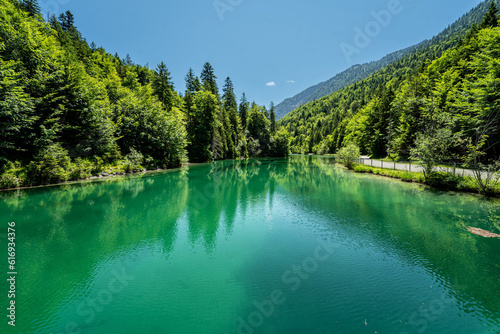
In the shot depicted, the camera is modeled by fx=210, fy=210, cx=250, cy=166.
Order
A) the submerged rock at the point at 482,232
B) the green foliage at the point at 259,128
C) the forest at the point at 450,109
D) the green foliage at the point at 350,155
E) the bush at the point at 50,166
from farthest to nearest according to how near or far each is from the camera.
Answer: the green foliage at the point at 259,128, the green foliage at the point at 350,155, the forest at the point at 450,109, the bush at the point at 50,166, the submerged rock at the point at 482,232

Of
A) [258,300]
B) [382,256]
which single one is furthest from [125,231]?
[382,256]

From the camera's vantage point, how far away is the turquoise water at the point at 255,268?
489 cm

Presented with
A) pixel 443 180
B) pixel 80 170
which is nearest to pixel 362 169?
pixel 443 180

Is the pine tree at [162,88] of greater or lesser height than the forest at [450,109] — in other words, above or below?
above

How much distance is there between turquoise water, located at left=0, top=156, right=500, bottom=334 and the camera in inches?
193

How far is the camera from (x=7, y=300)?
18.0ft

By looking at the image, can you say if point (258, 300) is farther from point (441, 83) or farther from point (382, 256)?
point (441, 83)

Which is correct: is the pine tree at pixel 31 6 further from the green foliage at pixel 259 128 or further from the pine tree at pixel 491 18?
the pine tree at pixel 491 18

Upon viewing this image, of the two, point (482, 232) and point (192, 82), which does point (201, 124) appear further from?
point (482, 232)

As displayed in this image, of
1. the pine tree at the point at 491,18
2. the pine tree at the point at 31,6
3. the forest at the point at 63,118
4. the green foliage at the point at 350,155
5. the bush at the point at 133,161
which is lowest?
A: the green foliage at the point at 350,155

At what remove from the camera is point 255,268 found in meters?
7.29

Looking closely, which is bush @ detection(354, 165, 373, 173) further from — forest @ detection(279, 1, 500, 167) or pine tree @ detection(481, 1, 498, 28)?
pine tree @ detection(481, 1, 498, 28)

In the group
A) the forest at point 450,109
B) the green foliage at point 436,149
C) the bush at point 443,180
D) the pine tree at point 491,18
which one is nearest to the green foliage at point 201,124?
the forest at point 450,109

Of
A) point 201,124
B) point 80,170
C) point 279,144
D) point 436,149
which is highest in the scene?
point 201,124
